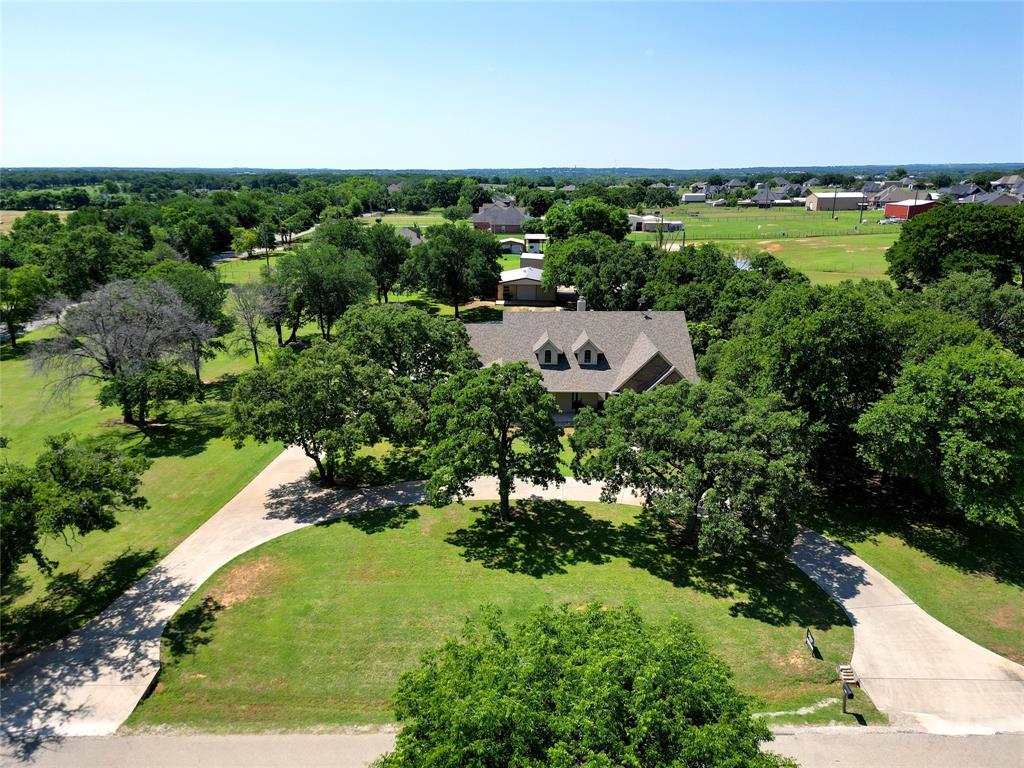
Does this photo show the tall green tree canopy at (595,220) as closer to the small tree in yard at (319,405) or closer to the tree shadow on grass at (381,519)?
the small tree in yard at (319,405)

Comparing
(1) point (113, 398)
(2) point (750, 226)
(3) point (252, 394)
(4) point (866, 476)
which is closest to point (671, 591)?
(4) point (866, 476)

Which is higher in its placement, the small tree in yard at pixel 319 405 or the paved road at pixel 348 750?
the small tree in yard at pixel 319 405

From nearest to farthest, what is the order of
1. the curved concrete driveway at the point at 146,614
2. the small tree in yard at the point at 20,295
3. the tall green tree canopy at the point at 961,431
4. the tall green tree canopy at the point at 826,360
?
the curved concrete driveway at the point at 146,614
the tall green tree canopy at the point at 961,431
the tall green tree canopy at the point at 826,360
the small tree in yard at the point at 20,295

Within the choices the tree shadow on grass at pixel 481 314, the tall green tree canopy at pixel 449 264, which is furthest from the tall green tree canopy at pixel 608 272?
the tall green tree canopy at pixel 449 264

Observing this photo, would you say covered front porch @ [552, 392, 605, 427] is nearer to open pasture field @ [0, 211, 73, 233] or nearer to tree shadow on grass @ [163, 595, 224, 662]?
tree shadow on grass @ [163, 595, 224, 662]

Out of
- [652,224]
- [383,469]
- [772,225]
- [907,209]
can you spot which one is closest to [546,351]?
[383,469]

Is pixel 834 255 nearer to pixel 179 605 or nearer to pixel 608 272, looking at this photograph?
pixel 608 272
